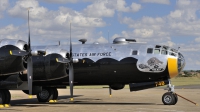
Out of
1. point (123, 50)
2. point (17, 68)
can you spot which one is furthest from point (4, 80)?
point (123, 50)

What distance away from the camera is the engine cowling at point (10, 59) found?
23516mm

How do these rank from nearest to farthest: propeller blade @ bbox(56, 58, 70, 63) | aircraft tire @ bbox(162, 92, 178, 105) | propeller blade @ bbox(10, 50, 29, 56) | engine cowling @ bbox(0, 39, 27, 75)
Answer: propeller blade @ bbox(10, 50, 29, 56) → engine cowling @ bbox(0, 39, 27, 75) → aircraft tire @ bbox(162, 92, 178, 105) → propeller blade @ bbox(56, 58, 70, 63)

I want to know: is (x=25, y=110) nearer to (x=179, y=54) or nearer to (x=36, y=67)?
(x=36, y=67)

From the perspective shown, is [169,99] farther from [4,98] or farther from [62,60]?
[4,98]

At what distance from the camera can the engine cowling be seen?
23516mm

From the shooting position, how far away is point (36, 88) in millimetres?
29391

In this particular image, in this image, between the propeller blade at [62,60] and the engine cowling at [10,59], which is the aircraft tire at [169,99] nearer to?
the propeller blade at [62,60]

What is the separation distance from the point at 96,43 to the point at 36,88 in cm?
611

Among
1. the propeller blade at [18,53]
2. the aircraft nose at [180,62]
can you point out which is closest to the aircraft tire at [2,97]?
the propeller blade at [18,53]

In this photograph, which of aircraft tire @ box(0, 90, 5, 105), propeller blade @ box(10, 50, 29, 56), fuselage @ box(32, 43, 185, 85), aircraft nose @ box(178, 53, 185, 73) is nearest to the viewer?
propeller blade @ box(10, 50, 29, 56)

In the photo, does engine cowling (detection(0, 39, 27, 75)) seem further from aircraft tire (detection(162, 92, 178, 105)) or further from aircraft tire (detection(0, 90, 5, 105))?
aircraft tire (detection(162, 92, 178, 105))

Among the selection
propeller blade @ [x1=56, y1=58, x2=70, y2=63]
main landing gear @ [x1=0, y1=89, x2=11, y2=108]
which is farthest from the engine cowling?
propeller blade @ [x1=56, y1=58, x2=70, y2=63]

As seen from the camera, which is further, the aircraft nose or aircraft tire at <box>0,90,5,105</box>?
the aircraft nose

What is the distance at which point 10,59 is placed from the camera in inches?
927
